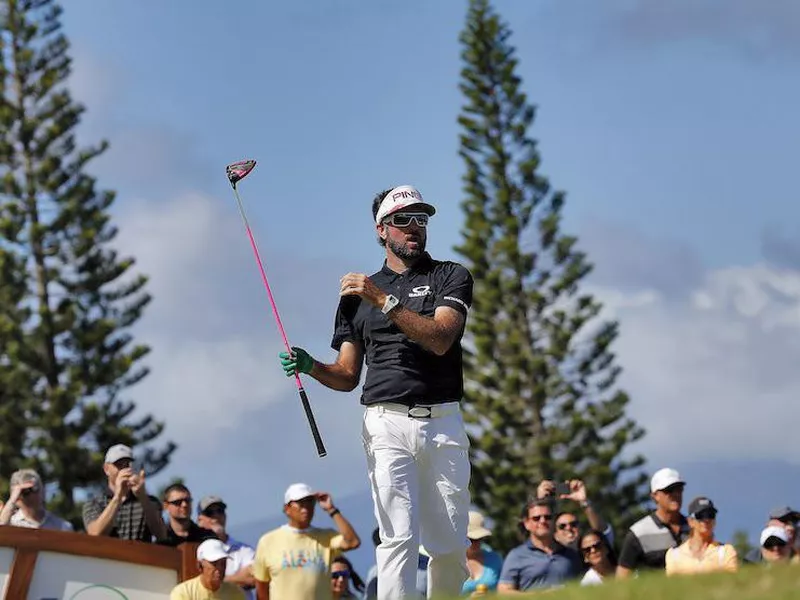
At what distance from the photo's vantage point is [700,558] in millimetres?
10742

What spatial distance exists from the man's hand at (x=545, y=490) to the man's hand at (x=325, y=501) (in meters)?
1.68

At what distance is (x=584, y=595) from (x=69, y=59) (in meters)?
49.0

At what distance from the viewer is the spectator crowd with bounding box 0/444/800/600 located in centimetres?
1072

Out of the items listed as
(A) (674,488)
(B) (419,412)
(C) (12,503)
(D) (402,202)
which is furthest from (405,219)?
(A) (674,488)

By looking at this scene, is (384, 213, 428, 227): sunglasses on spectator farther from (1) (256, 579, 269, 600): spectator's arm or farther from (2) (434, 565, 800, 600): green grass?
(1) (256, 579, 269, 600): spectator's arm

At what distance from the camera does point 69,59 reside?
51.4 metres

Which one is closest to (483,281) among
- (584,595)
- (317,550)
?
(317,550)

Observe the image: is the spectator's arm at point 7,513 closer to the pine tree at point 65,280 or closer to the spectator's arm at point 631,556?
the spectator's arm at point 631,556

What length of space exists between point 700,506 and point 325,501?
3203mm

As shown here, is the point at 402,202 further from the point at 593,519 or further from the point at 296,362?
the point at 593,519

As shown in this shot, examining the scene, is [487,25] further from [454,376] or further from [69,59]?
[454,376]

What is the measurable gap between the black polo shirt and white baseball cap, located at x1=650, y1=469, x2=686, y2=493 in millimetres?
3990

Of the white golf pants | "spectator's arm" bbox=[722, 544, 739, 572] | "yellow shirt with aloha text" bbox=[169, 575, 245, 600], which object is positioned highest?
"spectator's arm" bbox=[722, 544, 739, 572]

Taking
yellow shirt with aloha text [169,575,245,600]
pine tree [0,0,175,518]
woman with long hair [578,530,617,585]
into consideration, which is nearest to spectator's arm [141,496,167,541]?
yellow shirt with aloha text [169,575,245,600]
